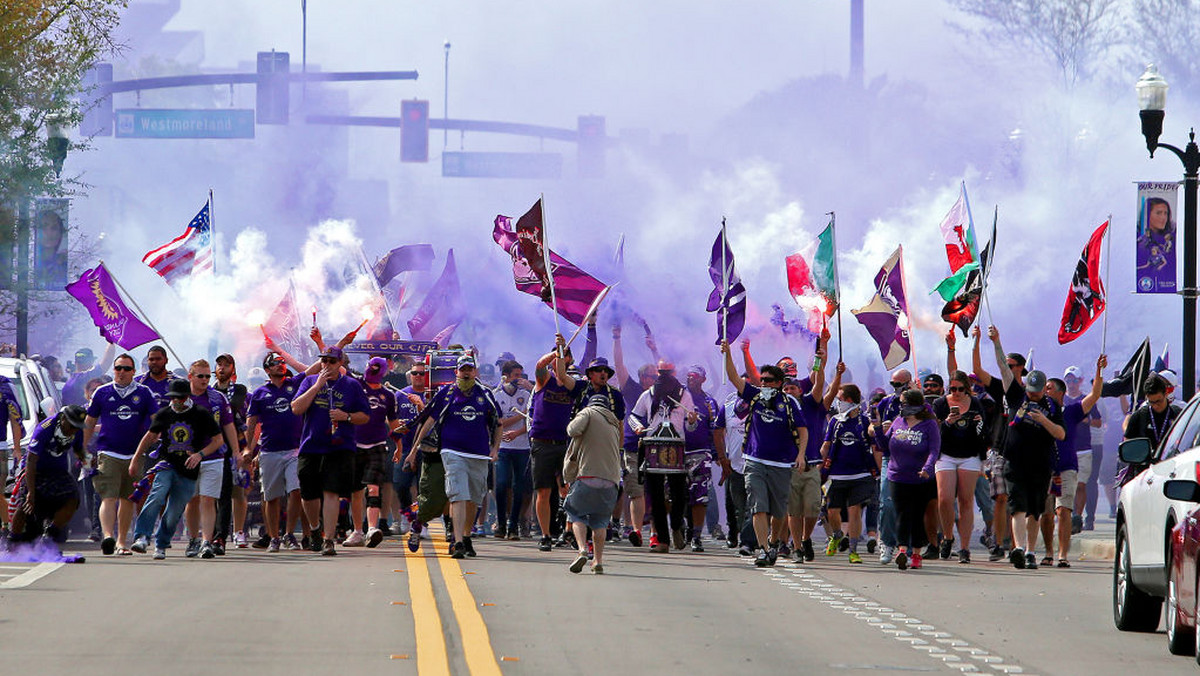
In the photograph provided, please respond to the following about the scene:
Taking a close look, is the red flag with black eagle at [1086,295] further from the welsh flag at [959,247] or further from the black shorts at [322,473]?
the black shorts at [322,473]

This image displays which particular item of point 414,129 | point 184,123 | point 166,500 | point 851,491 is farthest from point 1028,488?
point 184,123

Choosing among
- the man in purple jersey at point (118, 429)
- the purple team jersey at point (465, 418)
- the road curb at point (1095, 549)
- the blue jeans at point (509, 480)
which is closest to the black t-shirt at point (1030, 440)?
the road curb at point (1095, 549)

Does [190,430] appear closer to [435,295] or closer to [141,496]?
[141,496]

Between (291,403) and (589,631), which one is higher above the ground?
(291,403)

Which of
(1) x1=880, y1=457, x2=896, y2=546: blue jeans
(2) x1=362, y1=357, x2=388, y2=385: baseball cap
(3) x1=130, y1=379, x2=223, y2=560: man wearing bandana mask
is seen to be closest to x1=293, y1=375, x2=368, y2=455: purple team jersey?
(3) x1=130, y1=379, x2=223, y2=560: man wearing bandana mask

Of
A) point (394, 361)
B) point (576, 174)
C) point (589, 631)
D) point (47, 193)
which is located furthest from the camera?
point (576, 174)

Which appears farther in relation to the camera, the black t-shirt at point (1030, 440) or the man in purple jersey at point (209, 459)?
the black t-shirt at point (1030, 440)

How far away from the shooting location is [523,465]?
67.1 ft

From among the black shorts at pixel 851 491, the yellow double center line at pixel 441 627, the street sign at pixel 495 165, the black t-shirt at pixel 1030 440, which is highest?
the street sign at pixel 495 165

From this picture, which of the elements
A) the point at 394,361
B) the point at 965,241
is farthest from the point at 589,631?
the point at 394,361

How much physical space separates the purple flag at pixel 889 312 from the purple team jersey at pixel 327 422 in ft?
27.1

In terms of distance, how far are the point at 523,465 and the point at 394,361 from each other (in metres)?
5.18

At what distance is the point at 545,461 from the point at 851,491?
2881 mm

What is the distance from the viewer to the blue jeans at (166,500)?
16172mm
